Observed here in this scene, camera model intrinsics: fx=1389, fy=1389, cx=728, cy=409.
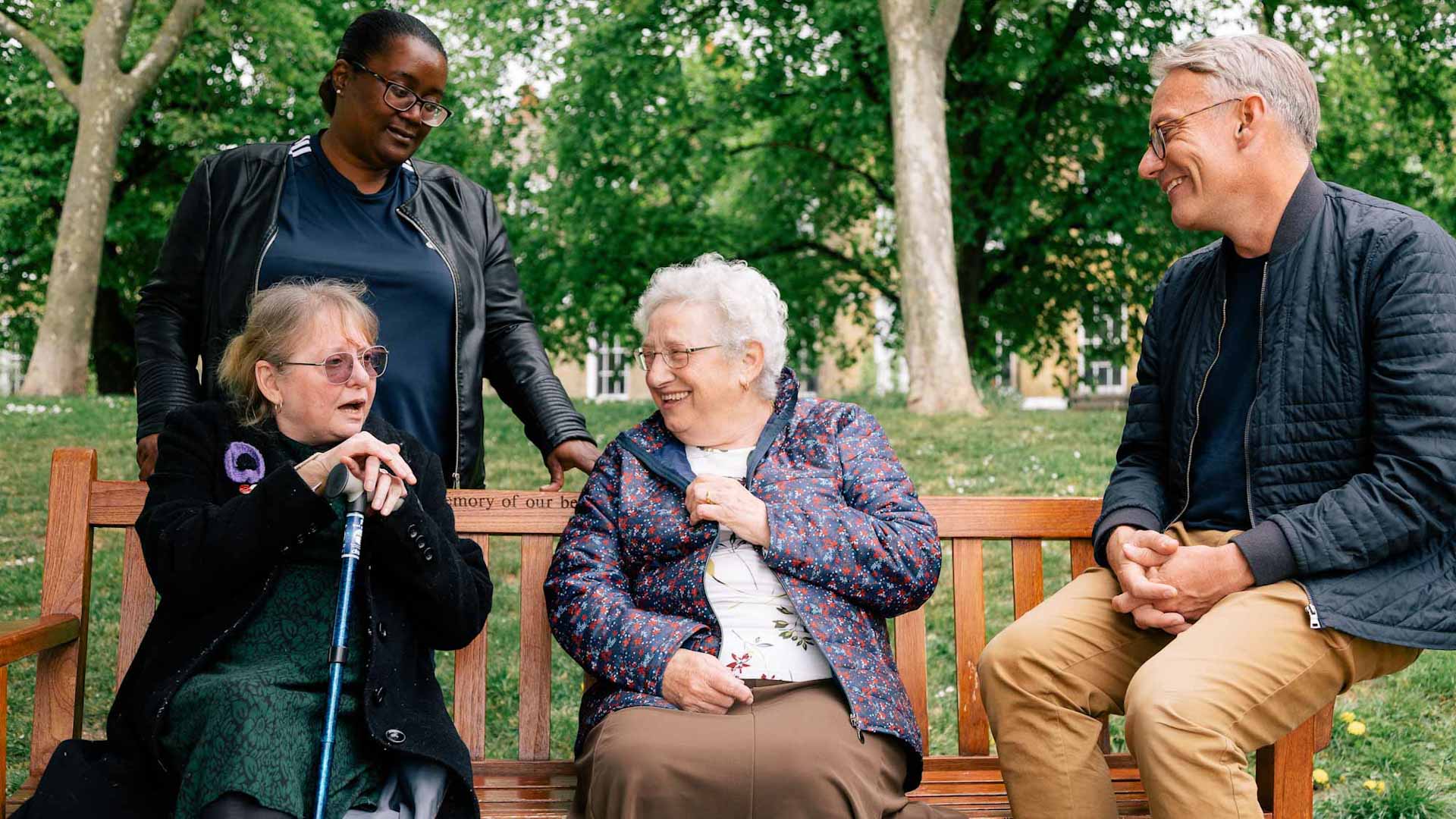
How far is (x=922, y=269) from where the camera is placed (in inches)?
494

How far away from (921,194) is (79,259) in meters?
10.4

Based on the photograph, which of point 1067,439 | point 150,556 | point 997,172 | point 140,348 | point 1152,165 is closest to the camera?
point 150,556

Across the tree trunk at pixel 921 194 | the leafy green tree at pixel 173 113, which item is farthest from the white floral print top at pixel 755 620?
the leafy green tree at pixel 173 113

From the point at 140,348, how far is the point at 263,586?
1.02 m

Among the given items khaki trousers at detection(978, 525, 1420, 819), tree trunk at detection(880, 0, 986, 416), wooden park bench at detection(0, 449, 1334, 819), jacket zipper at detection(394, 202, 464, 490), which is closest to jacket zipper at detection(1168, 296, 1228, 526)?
khaki trousers at detection(978, 525, 1420, 819)

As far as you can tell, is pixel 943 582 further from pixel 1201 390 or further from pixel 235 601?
pixel 235 601

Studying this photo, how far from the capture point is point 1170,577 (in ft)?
10.4

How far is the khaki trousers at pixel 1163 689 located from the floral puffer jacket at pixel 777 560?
260 millimetres

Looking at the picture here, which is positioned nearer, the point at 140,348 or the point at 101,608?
the point at 140,348

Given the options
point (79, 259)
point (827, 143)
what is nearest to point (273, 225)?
point (79, 259)

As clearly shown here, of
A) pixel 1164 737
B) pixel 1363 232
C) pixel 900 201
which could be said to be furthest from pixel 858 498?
pixel 900 201

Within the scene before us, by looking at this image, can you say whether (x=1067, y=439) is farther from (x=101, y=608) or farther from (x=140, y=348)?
(x=140, y=348)

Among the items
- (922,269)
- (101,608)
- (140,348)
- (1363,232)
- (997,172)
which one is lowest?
(101,608)

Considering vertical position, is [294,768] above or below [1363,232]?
below
